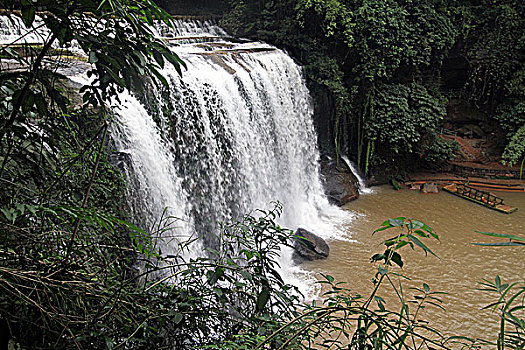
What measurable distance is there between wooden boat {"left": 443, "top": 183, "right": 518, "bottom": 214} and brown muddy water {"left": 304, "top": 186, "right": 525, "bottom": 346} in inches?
6.3

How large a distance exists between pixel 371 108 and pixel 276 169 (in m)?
3.80

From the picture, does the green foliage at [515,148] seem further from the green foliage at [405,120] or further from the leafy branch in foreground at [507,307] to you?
the leafy branch in foreground at [507,307]

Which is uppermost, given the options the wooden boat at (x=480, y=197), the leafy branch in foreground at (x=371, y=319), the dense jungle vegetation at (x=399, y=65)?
the dense jungle vegetation at (x=399, y=65)

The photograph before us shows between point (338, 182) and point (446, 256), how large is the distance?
3.39 metres

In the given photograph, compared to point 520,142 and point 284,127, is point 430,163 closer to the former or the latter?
point 520,142

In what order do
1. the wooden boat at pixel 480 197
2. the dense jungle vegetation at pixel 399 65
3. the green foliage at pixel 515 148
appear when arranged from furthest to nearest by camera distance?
1. the green foliage at pixel 515 148
2. the dense jungle vegetation at pixel 399 65
3. the wooden boat at pixel 480 197

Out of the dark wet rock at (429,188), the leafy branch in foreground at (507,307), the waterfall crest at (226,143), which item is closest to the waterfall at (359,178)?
the dark wet rock at (429,188)

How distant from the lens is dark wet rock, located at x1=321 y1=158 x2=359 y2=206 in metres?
9.62

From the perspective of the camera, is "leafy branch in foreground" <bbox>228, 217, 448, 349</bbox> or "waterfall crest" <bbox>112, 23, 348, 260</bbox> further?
"waterfall crest" <bbox>112, 23, 348, 260</bbox>

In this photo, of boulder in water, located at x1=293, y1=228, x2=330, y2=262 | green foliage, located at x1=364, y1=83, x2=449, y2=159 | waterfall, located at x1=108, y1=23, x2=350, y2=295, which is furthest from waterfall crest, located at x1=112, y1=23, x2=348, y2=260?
green foliage, located at x1=364, y1=83, x2=449, y2=159

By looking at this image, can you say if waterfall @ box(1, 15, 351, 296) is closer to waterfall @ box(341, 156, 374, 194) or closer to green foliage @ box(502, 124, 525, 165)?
waterfall @ box(341, 156, 374, 194)

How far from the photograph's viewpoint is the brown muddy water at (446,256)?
5.54 m

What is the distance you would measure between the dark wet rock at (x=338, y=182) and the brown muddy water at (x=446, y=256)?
10.1 inches

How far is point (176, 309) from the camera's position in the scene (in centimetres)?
163
